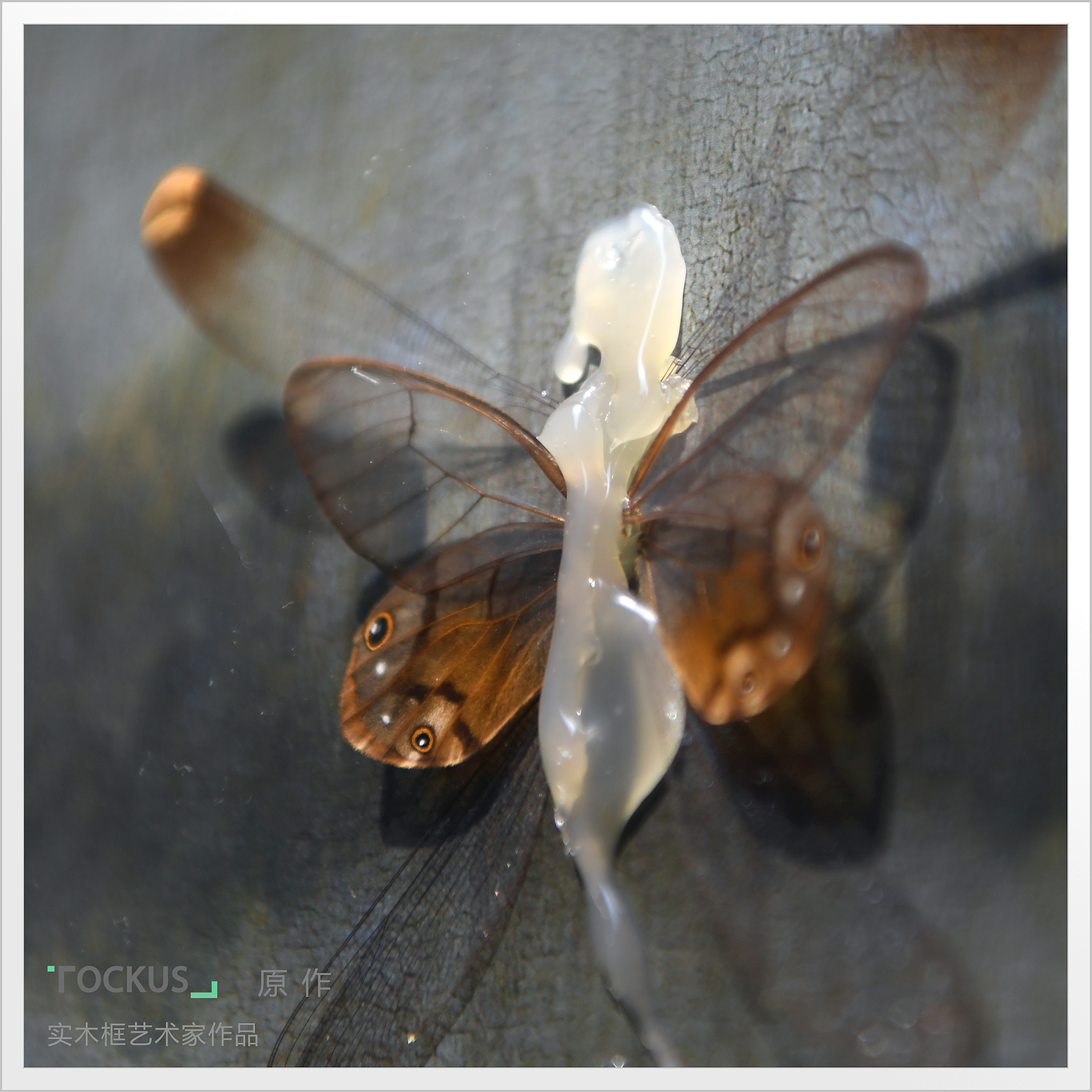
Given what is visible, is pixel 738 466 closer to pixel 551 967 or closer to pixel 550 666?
pixel 550 666

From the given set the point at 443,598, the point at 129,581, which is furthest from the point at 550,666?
the point at 129,581

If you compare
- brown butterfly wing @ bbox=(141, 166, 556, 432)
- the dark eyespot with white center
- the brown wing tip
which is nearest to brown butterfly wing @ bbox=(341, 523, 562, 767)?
the dark eyespot with white center

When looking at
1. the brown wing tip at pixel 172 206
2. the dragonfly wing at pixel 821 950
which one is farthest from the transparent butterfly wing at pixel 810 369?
the brown wing tip at pixel 172 206

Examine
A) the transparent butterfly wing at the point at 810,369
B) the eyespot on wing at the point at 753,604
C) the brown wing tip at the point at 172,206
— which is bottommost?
the eyespot on wing at the point at 753,604

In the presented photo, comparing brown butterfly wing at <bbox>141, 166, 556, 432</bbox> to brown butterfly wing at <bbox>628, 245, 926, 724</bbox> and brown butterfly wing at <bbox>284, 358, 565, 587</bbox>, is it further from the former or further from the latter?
brown butterfly wing at <bbox>628, 245, 926, 724</bbox>

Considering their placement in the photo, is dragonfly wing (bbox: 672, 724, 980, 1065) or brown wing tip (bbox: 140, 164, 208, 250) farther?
brown wing tip (bbox: 140, 164, 208, 250)

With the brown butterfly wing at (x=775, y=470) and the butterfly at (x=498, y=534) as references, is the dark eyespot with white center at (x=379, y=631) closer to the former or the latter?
the butterfly at (x=498, y=534)

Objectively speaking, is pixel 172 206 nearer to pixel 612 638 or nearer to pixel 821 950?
pixel 612 638
